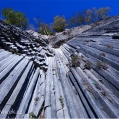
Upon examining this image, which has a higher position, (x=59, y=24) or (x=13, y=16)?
(x=13, y=16)

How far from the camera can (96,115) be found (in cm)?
196

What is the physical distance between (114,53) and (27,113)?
286 centimetres

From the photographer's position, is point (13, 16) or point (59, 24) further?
point (13, 16)

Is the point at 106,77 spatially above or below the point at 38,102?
above

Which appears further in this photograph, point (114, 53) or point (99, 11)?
point (99, 11)

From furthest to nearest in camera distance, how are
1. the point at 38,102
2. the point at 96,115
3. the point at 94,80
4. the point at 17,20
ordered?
1. the point at 17,20
2. the point at 94,80
3. the point at 38,102
4. the point at 96,115

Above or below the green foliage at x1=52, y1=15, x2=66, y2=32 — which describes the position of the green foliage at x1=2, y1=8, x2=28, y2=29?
above

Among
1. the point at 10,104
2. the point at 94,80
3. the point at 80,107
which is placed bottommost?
the point at 80,107

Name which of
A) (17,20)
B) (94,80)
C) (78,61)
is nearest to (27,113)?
(94,80)

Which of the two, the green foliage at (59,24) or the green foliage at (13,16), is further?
the green foliage at (13,16)

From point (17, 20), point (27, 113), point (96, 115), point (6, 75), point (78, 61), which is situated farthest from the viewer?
point (17, 20)

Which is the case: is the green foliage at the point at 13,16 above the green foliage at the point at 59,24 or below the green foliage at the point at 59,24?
above

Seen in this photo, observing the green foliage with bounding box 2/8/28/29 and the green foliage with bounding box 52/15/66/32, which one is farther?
the green foliage with bounding box 2/8/28/29

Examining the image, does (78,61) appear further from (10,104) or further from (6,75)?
(10,104)
